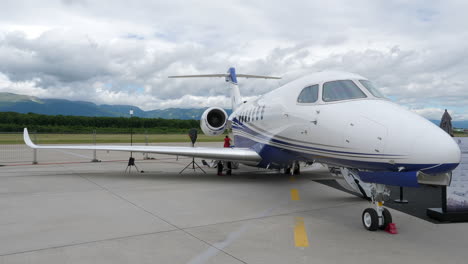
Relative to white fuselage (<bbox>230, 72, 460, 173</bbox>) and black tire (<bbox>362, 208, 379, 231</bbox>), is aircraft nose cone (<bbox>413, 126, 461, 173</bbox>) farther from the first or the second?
black tire (<bbox>362, 208, 379, 231</bbox>)

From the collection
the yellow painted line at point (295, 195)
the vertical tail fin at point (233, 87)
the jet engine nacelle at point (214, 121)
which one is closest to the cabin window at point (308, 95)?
the yellow painted line at point (295, 195)

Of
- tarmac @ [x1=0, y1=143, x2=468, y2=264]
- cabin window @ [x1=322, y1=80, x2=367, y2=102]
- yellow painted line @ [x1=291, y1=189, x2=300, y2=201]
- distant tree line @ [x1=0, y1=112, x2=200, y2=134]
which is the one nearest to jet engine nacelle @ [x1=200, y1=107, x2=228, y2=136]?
tarmac @ [x1=0, y1=143, x2=468, y2=264]

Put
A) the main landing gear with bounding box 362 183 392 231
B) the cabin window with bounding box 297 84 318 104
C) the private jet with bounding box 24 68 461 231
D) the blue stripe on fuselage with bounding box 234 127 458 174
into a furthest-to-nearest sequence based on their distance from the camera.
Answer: the cabin window with bounding box 297 84 318 104 → the main landing gear with bounding box 362 183 392 231 → the private jet with bounding box 24 68 461 231 → the blue stripe on fuselage with bounding box 234 127 458 174

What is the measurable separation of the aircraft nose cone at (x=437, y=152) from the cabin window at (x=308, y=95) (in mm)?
2780

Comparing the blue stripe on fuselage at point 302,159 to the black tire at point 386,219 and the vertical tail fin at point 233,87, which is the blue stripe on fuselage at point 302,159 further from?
the vertical tail fin at point 233,87

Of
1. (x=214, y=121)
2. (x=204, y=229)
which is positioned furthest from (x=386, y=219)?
(x=214, y=121)

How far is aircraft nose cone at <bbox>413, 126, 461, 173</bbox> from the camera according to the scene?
4602 millimetres

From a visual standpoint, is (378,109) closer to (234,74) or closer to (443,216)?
(443,216)

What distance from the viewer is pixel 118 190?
9656 mm

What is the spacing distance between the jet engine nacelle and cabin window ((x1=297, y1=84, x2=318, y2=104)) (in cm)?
850

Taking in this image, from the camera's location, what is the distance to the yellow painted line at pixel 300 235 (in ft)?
16.7

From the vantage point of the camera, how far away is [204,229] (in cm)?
578

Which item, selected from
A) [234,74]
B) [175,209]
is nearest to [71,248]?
[175,209]

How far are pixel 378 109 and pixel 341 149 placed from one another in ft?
2.91
